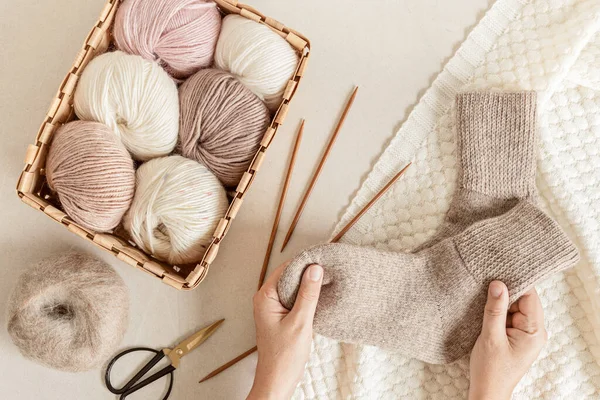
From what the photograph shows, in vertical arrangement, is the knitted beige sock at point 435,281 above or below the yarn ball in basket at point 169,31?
below

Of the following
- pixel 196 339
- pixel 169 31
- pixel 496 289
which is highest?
Result: pixel 169 31

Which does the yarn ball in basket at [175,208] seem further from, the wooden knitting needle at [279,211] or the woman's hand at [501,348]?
the woman's hand at [501,348]

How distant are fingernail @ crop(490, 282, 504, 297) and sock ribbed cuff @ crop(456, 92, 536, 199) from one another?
0.55 feet

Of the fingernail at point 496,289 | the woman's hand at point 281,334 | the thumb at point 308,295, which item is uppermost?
the fingernail at point 496,289

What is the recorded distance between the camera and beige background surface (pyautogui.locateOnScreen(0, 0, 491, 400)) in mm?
934

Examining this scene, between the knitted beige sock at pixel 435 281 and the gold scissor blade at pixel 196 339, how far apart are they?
0.18 metres

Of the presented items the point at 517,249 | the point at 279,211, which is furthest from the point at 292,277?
the point at 517,249

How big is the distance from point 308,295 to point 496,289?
1.00 ft

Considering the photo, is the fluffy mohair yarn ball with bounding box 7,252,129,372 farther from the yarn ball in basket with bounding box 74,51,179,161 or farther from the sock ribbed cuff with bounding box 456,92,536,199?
the sock ribbed cuff with bounding box 456,92,536,199

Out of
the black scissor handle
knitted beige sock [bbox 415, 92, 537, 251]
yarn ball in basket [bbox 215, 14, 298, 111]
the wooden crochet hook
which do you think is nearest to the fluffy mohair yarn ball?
the black scissor handle

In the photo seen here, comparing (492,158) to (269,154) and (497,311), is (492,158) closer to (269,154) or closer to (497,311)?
(497,311)

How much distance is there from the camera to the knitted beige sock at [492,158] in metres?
0.89

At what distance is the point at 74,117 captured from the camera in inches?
33.6

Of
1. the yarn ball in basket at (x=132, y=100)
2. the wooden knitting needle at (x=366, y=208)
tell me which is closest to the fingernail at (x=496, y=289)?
the wooden knitting needle at (x=366, y=208)
